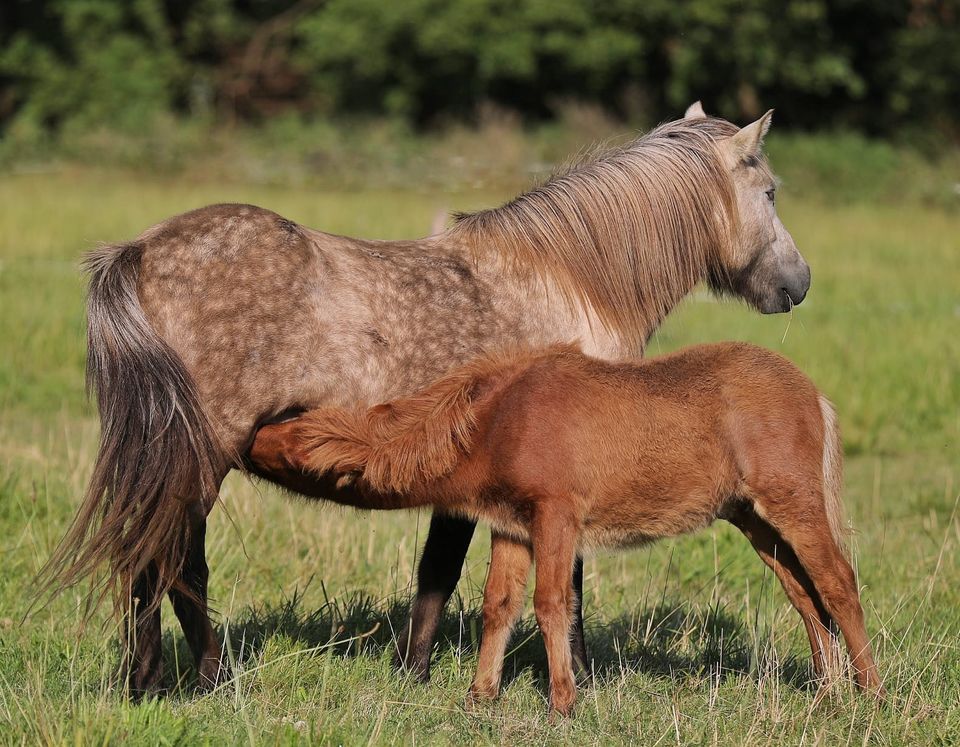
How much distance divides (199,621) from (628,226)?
96.1 inches

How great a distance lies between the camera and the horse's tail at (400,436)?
4.38 meters

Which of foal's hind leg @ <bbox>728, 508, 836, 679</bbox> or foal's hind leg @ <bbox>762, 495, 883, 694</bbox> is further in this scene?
foal's hind leg @ <bbox>728, 508, 836, 679</bbox>

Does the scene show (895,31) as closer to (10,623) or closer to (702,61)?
(702,61)

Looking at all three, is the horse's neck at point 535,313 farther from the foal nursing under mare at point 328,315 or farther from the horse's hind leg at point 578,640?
the horse's hind leg at point 578,640

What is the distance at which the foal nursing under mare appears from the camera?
14.6 ft

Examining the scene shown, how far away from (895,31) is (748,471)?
29.8m

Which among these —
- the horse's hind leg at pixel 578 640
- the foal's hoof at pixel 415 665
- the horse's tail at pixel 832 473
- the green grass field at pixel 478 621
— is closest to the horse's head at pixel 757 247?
the green grass field at pixel 478 621

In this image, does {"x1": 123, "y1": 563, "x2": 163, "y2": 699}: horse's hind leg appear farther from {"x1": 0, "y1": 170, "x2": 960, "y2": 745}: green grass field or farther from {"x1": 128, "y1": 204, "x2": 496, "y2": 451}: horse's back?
{"x1": 128, "y1": 204, "x2": 496, "y2": 451}: horse's back

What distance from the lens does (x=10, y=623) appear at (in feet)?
17.5

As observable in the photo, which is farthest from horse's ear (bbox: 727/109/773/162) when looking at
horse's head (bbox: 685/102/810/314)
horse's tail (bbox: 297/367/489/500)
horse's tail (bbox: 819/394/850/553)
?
horse's tail (bbox: 297/367/489/500)

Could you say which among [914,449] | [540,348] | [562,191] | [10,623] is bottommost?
[914,449]

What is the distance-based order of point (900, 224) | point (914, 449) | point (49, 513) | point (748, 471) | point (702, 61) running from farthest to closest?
point (702, 61)
point (900, 224)
point (914, 449)
point (49, 513)
point (748, 471)

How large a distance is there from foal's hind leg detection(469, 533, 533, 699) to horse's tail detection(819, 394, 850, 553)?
1.18m

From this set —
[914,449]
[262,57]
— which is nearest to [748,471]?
[914,449]
